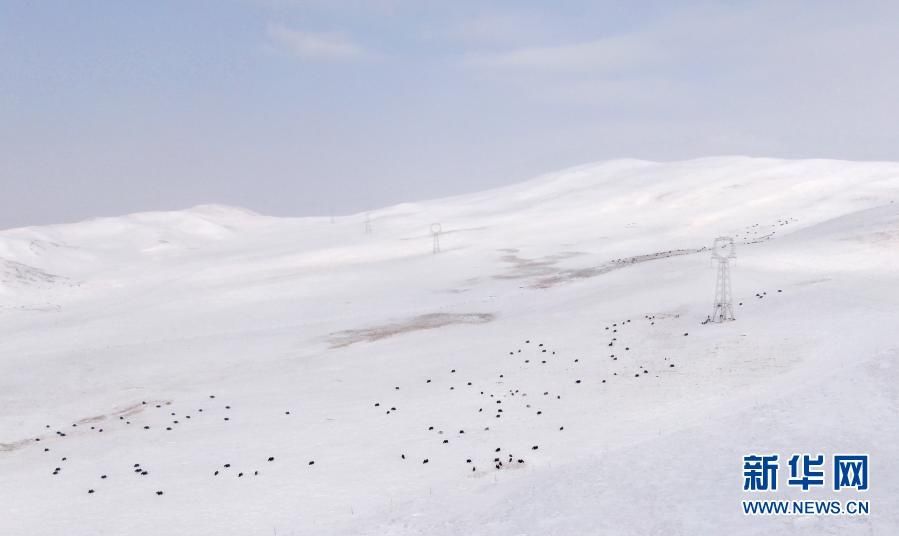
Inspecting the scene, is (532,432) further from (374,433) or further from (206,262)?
(206,262)

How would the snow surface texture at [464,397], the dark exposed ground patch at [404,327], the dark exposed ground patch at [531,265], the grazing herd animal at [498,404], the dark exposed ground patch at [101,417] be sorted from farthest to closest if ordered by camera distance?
1. the dark exposed ground patch at [531,265]
2. the dark exposed ground patch at [404,327]
3. the dark exposed ground patch at [101,417]
4. the grazing herd animal at [498,404]
5. the snow surface texture at [464,397]

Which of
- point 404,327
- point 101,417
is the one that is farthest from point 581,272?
point 101,417

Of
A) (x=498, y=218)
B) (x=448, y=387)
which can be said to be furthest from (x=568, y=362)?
(x=498, y=218)

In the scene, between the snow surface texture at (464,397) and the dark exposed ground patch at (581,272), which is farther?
the dark exposed ground patch at (581,272)

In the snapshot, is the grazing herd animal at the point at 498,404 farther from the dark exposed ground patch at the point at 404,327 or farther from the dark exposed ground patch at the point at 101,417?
the dark exposed ground patch at the point at 404,327

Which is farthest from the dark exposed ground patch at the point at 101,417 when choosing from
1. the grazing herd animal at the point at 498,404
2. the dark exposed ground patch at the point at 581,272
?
the dark exposed ground patch at the point at 581,272

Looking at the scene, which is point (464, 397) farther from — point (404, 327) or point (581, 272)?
point (581, 272)
